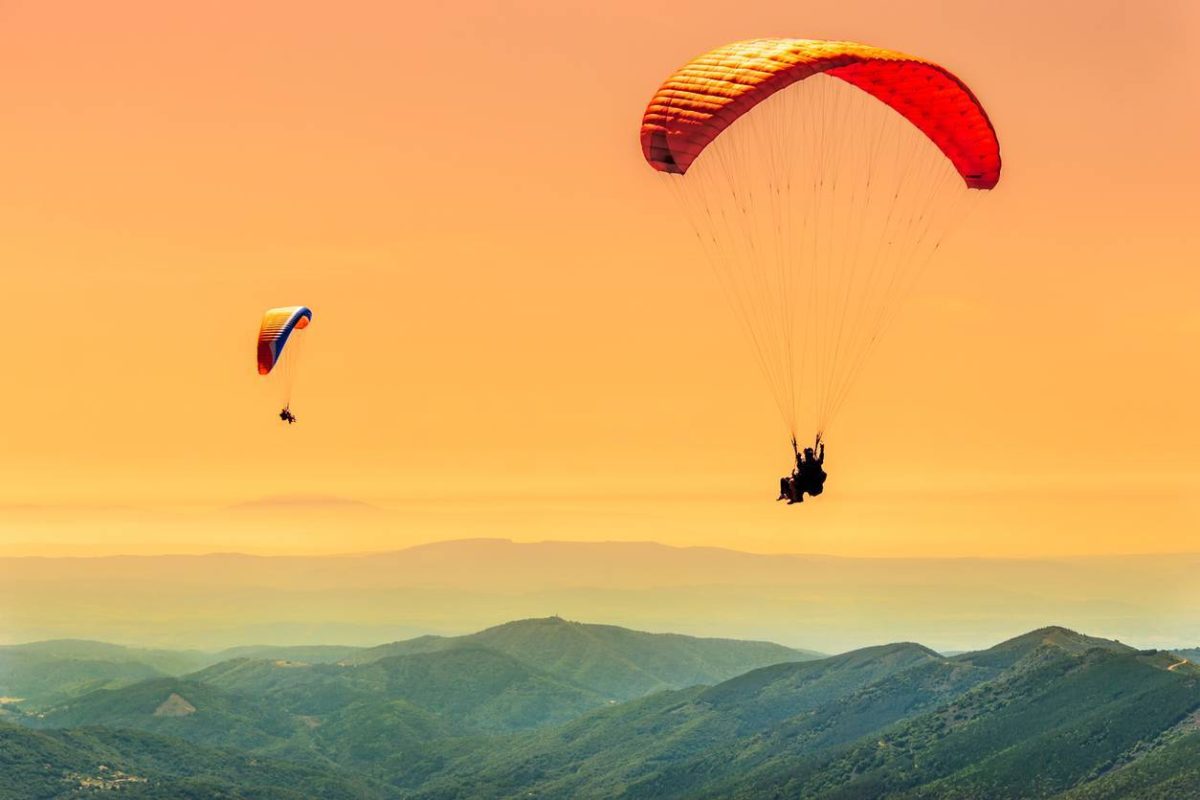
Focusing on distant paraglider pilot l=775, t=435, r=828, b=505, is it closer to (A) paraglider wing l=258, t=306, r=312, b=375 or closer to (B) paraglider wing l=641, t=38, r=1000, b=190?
(B) paraglider wing l=641, t=38, r=1000, b=190

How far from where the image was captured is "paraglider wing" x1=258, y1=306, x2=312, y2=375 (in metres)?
142

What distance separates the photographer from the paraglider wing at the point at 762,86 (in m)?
81.0

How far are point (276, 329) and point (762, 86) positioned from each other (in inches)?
2903

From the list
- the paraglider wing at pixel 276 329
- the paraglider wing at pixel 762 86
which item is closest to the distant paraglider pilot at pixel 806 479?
the paraglider wing at pixel 762 86

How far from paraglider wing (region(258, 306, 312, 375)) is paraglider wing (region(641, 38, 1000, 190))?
6565cm

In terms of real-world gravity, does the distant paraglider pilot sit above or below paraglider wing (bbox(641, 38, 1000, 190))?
below

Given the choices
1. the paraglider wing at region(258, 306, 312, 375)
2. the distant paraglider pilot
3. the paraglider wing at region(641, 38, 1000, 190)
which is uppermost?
the paraglider wing at region(258, 306, 312, 375)

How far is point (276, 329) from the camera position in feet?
474

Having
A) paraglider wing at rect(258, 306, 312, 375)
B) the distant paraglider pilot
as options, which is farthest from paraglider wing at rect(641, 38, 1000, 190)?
paraglider wing at rect(258, 306, 312, 375)

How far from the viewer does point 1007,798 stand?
655ft

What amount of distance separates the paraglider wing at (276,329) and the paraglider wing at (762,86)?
65.6 metres

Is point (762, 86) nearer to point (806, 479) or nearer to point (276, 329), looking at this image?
point (806, 479)

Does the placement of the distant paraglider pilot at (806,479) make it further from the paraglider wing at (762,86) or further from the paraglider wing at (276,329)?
the paraglider wing at (276,329)

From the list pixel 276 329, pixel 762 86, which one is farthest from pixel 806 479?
pixel 276 329
